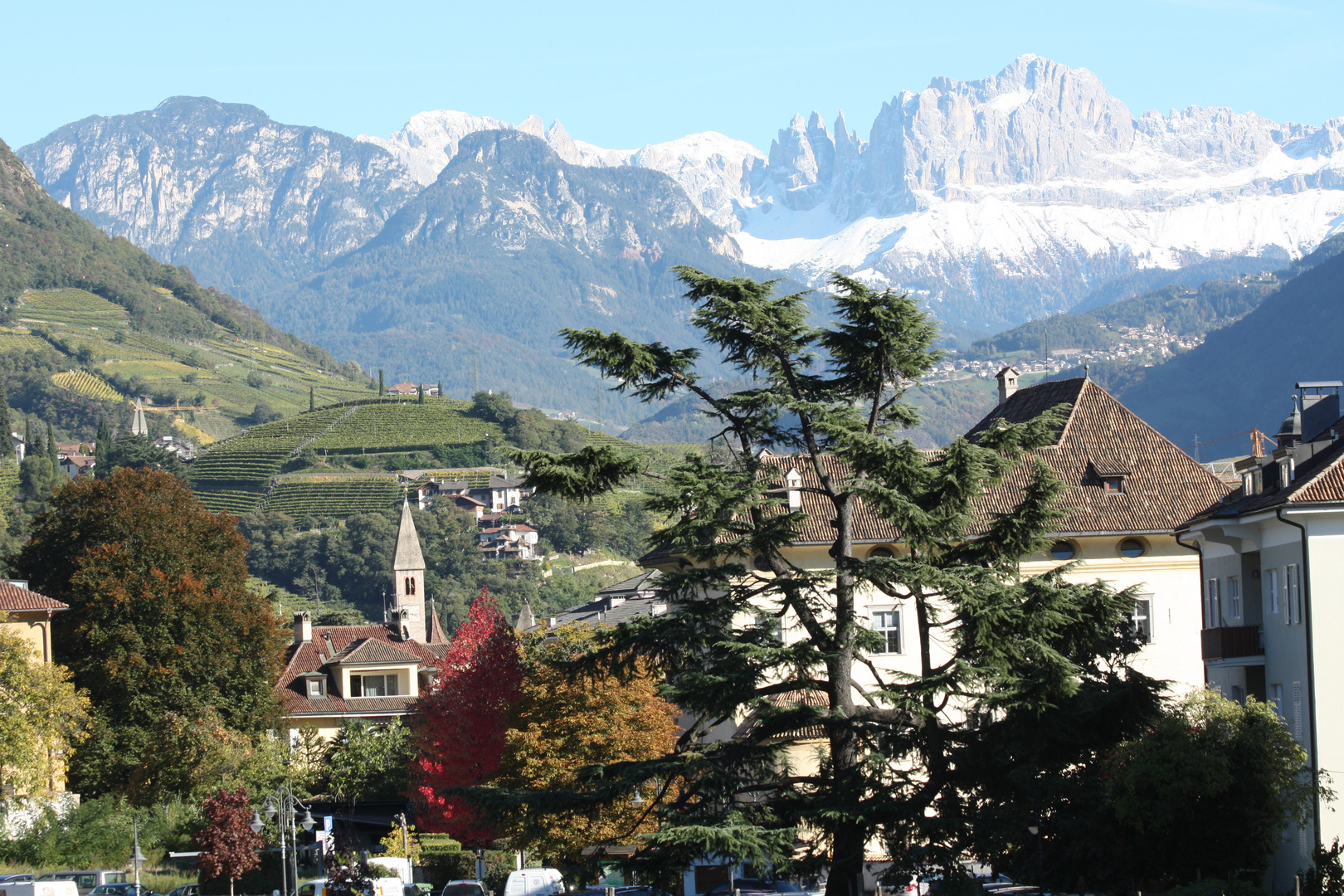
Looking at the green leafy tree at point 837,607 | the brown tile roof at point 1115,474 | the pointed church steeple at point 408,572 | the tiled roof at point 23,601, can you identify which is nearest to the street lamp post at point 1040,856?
the green leafy tree at point 837,607

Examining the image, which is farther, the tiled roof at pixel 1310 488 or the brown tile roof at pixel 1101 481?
the brown tile roof at pixel 1101 481

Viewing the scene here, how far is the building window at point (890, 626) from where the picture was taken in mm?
44531

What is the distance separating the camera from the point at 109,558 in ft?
184

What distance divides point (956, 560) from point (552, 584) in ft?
493

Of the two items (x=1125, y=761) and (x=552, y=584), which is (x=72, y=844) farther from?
(x=552, y=584)

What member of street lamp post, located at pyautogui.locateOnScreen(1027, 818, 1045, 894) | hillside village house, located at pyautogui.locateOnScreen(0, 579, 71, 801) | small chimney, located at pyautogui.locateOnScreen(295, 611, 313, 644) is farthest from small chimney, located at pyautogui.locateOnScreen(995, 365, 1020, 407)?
small chimney, located at pyautogui.locateOnScreen(295, 611, 313, 644)

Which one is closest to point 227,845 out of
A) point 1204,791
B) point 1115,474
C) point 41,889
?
point 41,889

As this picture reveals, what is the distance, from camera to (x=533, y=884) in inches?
1506

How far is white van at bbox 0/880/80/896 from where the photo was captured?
3444 centimetres

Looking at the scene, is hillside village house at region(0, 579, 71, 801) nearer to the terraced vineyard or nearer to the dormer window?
the dormer window

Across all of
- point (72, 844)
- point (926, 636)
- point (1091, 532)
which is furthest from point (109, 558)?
point (926, 636)

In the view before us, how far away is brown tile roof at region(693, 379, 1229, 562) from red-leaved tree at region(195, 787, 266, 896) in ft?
44.5

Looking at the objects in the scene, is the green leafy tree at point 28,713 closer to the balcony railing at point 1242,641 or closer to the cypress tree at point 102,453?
the balcony railing at point 1242,641

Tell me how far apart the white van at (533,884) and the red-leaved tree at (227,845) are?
9.17 m
